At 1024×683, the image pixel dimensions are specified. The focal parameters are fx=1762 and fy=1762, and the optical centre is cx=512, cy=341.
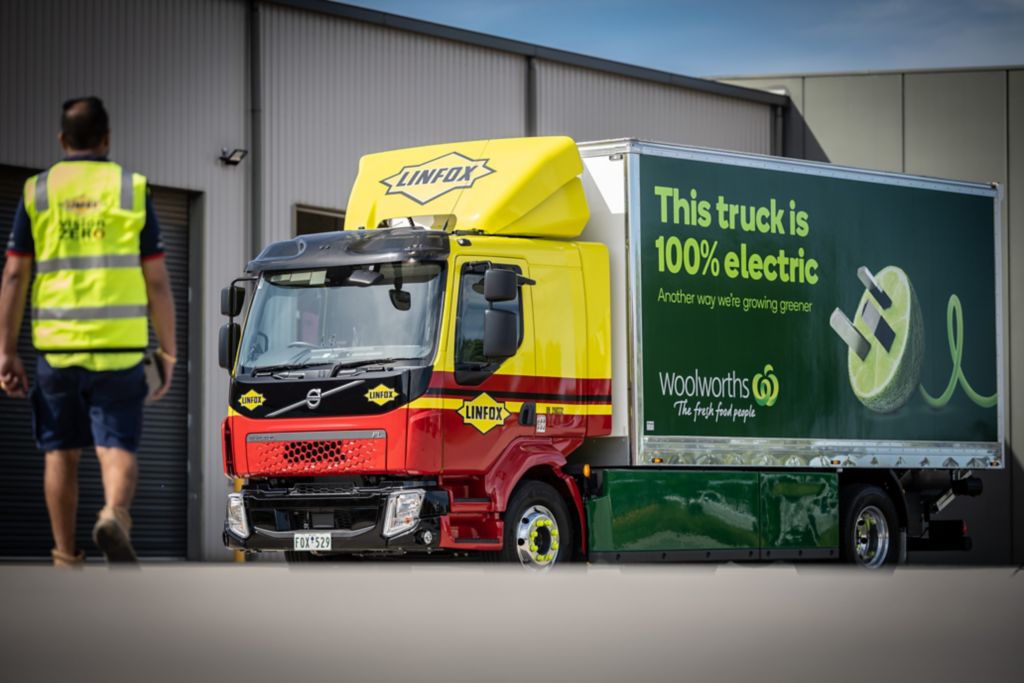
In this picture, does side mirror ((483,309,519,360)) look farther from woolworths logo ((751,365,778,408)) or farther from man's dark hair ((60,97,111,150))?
man's dark hair ((60,97,111,150))

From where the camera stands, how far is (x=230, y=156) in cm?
2233

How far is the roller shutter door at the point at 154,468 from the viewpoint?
2084cm

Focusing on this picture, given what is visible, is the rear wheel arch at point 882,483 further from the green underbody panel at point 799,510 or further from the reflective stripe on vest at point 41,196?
the reflective stripe on vest at point 41,196

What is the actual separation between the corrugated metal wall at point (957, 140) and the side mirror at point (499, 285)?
15456mm

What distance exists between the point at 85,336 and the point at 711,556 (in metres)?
9.69

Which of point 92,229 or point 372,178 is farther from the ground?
point 372,178

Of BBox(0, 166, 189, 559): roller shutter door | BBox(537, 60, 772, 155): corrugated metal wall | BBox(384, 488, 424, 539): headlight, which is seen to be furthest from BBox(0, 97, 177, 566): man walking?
BBox(537, 60, 772, 155): corrugated metal wall

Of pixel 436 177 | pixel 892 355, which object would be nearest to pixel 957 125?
pixel 892 355

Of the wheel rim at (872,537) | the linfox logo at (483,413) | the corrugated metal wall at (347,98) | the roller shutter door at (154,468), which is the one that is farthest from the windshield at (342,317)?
the corrugated metal wall at (347,98)

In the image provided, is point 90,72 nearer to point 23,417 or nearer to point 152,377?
point 23,417

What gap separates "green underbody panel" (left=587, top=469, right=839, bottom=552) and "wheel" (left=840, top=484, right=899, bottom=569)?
345 millimetres

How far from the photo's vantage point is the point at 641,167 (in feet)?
51.7

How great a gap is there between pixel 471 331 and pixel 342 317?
1.09m

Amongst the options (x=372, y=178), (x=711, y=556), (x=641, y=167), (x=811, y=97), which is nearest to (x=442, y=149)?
(x=372, y=178)
